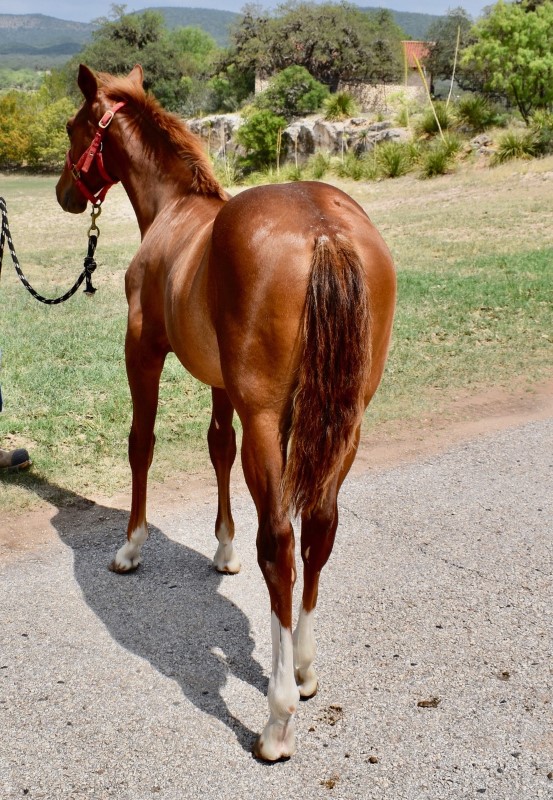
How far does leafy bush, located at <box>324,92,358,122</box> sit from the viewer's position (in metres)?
25.6

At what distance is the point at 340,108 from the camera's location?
25.6 m

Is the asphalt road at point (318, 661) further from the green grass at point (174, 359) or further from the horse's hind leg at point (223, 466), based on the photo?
the green grass at point (174, 359)

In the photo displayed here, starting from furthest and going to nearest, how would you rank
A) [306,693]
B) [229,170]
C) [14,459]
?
1. [229,170]
2. [14,459]
3. [306,693]

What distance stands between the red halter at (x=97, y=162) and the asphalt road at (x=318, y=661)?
77.5 inches

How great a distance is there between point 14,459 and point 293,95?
2632cm

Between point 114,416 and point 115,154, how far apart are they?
7.86 ft

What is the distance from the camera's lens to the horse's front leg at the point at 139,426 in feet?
13.5

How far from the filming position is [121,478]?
544cm

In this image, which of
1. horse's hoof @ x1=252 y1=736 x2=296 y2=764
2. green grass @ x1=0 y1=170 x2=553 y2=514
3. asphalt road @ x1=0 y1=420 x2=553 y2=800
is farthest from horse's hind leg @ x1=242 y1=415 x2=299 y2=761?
green grass @ x1=0 y1=170 x2=553 y2=514

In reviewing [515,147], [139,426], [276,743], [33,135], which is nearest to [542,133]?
[515,147]

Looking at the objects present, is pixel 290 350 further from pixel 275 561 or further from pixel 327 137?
pixel 327 137

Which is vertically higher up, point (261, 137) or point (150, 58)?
point (150, 58)

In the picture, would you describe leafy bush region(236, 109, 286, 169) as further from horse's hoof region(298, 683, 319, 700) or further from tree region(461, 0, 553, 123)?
horse's hoof region(298, 683, 319, 700)

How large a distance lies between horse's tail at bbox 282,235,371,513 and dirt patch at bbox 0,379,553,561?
7.71 ft
